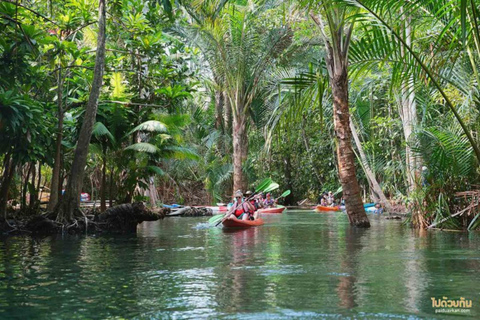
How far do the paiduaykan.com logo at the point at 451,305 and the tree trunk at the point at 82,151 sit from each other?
9871 millimetres

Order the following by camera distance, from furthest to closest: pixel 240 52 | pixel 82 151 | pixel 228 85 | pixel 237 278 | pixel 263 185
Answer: pixel 228 85 → pixel 240 52 → pixel 263 185 → pixel 82 151 → pixel 237 278

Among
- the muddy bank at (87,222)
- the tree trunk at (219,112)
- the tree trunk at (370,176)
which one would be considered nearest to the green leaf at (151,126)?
the muddy bank at (87,222)

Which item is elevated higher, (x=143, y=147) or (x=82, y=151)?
(x=143, y=147)

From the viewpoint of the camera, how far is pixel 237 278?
24.7 feet

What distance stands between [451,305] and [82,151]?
1061cm

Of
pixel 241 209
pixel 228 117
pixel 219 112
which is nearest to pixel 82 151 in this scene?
pixel 241 209

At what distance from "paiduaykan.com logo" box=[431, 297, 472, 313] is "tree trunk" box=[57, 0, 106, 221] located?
987 cm

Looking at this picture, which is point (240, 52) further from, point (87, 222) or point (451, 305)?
point (451, 305)

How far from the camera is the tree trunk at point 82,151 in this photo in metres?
14.0

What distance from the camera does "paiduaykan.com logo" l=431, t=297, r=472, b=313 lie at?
18.0 ft

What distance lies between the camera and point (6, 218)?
1454 centimetres

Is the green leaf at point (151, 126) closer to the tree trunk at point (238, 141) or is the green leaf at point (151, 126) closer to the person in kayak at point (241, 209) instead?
the person in kayak at point (241, 209)

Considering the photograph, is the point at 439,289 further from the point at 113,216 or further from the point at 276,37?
the point at 276,37

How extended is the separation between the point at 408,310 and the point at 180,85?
12.2m
